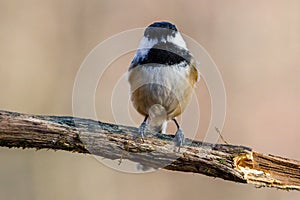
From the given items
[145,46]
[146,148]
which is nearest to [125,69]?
[145,46]

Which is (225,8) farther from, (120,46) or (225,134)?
(120,46)

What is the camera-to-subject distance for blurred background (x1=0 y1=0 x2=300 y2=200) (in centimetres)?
241

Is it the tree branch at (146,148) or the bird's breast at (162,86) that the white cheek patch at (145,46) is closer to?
the bird's breast at (162,86)

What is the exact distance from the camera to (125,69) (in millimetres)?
2502

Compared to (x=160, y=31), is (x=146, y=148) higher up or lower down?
lower down

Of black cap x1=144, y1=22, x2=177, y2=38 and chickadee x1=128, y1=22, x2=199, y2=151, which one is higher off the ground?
black cap x1=144, y1=22, x2=177, y2=38

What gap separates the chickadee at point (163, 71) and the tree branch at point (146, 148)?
0.24 metres

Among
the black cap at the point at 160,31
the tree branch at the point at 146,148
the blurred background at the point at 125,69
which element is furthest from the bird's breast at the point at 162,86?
the blurred background at the point at 125,69

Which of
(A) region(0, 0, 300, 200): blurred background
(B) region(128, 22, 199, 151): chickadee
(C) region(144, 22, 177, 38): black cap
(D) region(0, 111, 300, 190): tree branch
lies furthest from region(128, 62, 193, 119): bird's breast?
(A) region(0, 0, 300, 200): blurred background

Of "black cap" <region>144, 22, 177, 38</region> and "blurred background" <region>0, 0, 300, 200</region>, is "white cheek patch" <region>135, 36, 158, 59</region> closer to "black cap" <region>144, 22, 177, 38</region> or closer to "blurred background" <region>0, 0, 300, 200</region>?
"black cap" <region>144, 22, 177, 38</region>

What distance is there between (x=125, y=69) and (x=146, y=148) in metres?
1.34

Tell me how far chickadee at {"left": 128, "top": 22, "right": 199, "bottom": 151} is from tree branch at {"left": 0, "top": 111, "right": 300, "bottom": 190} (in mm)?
243

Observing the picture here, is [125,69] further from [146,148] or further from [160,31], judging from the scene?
Result: [146,148]

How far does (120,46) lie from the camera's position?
1912mm
